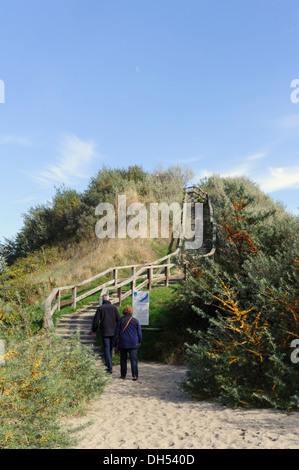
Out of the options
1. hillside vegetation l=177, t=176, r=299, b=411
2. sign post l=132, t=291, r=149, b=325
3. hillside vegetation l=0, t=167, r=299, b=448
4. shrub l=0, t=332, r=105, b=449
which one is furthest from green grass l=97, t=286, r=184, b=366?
shrub l=0, t=332, r=105, b=449

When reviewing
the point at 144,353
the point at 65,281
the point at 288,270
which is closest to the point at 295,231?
the point at 288,270

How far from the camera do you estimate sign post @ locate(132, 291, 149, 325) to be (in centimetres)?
1151

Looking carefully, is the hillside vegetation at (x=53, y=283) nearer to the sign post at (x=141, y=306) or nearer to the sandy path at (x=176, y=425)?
the sandy path at (x=176, y=425)

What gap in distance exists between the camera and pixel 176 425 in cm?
534

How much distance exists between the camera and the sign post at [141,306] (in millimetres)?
11508

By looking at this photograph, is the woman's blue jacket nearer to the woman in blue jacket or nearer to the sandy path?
the woman in blue jacket

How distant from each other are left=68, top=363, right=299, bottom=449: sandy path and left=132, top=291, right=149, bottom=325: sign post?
4057 mm

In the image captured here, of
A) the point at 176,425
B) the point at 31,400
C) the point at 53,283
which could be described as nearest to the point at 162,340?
Result: the point at 176,425

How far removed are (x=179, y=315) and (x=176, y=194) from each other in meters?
15.8

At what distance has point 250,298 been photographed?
7996 millimetres

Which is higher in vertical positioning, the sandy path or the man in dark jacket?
the man in dark jacket

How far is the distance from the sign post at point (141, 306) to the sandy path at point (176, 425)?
4.06 metres

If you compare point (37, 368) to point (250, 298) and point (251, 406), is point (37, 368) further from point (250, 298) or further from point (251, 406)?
point (250, 298)

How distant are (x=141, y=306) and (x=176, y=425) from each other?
6.48m
